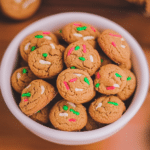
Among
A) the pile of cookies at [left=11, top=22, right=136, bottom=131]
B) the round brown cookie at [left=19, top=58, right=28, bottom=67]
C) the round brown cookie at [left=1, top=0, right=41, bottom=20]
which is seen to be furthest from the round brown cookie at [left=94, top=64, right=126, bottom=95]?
the round brown cookie at [left=1, top=0, right=41, bottom=20]

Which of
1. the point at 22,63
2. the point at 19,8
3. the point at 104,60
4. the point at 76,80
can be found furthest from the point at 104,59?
the point at 19,8

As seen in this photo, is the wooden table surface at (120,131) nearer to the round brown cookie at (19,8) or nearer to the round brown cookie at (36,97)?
the round brown cookie at (19,8)

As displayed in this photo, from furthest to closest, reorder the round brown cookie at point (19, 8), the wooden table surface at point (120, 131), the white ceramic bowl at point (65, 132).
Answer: the round brown cookie at point (19, 8) → the wooden table surface at point (120, 131) → the white ceramic bowl at point (65, 132)

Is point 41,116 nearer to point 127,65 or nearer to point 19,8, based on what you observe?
point 127,65

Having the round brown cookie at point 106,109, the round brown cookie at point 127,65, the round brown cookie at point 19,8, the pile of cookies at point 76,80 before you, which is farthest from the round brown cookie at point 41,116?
the round brown cookie at point 19,8

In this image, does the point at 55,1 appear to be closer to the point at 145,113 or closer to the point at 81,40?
the point at 81,40

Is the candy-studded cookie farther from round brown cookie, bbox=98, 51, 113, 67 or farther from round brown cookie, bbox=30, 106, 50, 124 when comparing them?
round brown cookie, bbox=30, 106, 50, 124
